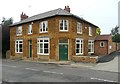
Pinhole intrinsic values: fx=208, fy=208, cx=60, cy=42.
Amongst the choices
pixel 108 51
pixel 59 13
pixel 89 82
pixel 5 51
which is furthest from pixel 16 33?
pixel 89 82

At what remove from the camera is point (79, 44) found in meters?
29.0

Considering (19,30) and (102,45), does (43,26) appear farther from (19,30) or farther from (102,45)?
(102,45)

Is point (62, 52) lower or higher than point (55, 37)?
lower

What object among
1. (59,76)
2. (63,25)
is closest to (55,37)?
(63,25)

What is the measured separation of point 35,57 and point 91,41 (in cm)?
990

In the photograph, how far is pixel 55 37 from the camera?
2691cm

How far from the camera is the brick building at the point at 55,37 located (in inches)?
1062

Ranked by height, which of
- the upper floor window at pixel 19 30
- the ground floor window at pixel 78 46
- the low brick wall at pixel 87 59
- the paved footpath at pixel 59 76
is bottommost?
the paved footpath at pixel 59 76

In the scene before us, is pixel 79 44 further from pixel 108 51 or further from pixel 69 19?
pixel 108 51

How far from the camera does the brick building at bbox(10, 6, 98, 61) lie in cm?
2697

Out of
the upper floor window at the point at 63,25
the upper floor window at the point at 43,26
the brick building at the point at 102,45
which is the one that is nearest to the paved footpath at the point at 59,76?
the upper floor window at the point at 63,25

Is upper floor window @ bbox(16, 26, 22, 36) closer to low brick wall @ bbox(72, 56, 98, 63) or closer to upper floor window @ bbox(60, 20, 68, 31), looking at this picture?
upper floor window @ bbox(60, 20, 68, 31)

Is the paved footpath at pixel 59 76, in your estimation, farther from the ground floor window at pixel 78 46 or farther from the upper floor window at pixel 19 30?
the upper floor window at pixel 19 30

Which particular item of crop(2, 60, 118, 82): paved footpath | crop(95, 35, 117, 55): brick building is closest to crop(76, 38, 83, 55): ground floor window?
crop(95, 35, 117, 55): brick building
